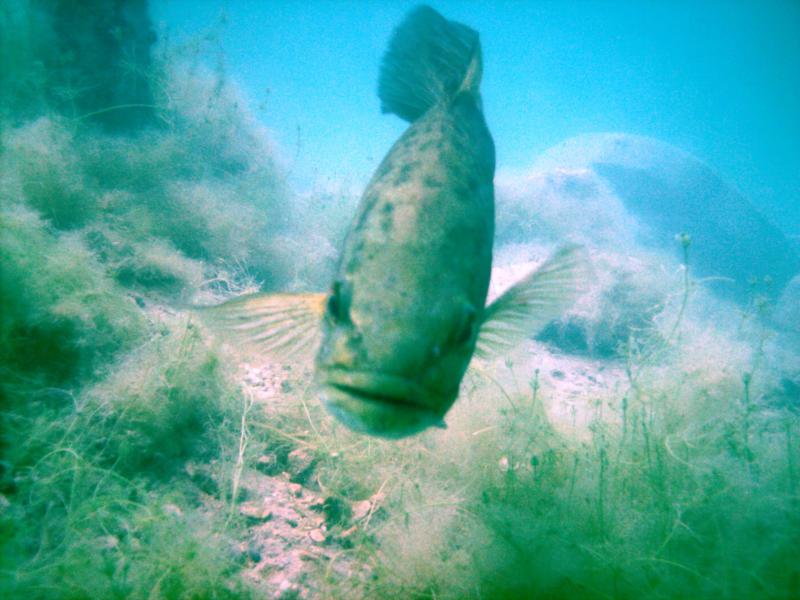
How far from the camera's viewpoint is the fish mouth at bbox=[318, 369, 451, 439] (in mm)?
1763

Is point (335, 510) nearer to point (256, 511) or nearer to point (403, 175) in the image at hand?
point (256, 511)

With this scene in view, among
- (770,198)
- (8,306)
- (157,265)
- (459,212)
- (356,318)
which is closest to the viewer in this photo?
(356,318)

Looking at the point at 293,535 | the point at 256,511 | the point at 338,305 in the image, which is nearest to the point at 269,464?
the point at 256,511

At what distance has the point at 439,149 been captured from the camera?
8.94ft

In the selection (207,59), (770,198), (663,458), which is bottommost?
(663,458)

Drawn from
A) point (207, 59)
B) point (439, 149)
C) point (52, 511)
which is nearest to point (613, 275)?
point (439, 149)

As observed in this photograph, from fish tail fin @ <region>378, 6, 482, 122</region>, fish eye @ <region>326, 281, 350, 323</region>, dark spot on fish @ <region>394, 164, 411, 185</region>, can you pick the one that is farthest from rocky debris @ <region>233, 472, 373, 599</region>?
fish tail fin @ <region>378, 6, 482, 122</region>

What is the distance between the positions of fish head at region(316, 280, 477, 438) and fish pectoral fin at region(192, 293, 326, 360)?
67cm

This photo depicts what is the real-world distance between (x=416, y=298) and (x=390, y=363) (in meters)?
0.37

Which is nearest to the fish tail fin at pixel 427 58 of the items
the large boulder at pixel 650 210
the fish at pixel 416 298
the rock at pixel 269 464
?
the fish at pixel 416 298

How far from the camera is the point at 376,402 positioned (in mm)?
1781

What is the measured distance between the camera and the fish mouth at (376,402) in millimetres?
1763

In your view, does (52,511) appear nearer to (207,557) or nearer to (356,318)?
(207,557)

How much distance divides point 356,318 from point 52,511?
3.18 metres
